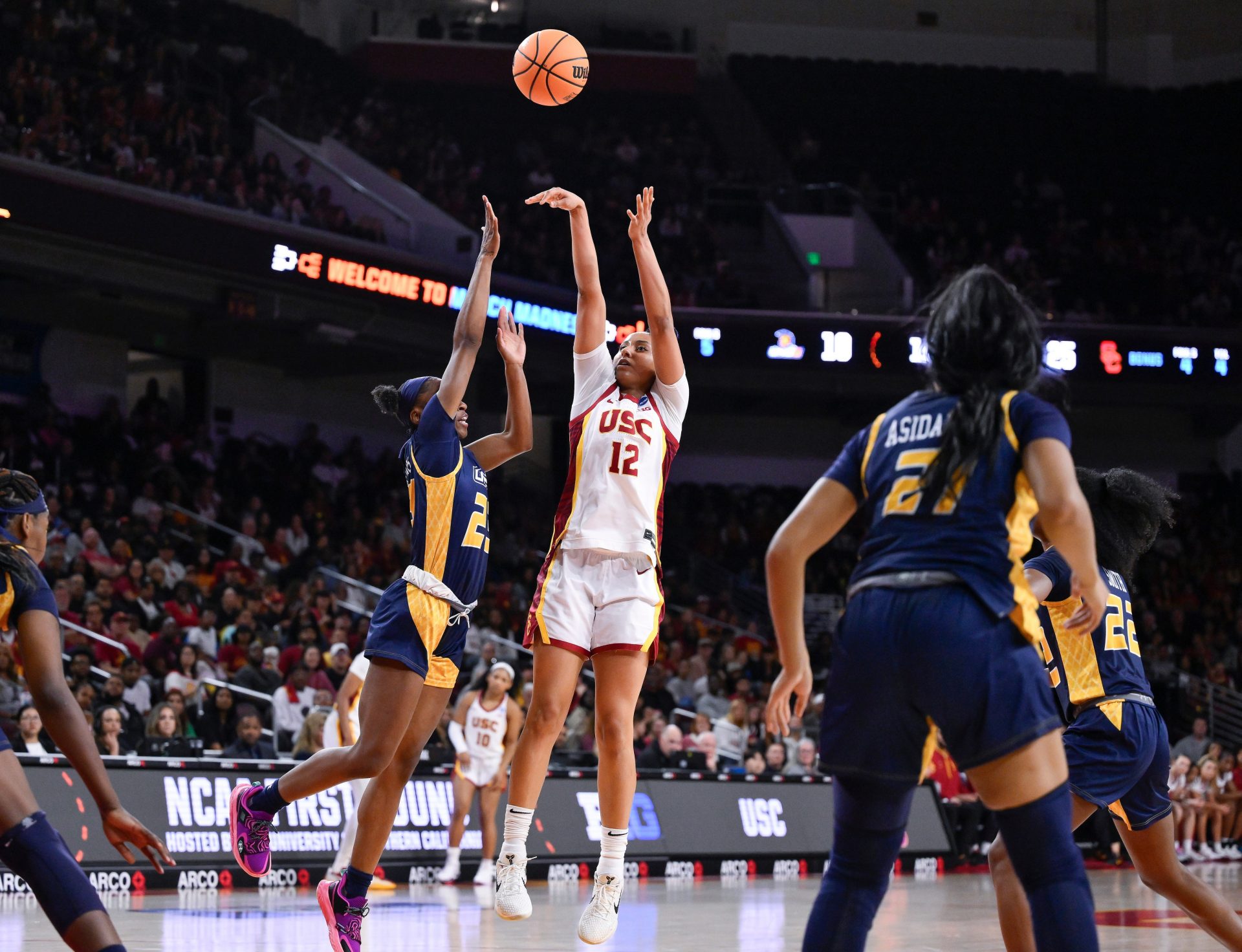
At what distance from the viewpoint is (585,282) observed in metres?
6.59

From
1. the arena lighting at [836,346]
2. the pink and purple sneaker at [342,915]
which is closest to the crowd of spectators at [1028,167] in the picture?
the arena lighting at [836,346]

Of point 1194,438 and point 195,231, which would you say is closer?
point 195,231

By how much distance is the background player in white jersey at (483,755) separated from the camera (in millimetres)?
12523

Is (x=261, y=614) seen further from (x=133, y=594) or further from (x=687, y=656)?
(x=687, y=656)

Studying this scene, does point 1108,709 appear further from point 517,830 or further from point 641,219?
point 641,219

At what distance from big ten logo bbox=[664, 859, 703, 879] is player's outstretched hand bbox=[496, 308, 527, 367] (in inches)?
342

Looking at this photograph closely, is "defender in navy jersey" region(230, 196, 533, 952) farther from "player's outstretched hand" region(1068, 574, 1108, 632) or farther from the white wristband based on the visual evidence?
the white wristband

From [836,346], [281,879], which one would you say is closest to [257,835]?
[281,879]

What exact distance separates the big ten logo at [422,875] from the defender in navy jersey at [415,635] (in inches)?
261

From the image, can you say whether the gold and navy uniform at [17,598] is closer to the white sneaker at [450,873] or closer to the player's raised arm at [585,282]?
the player's raised arm at [585,282]

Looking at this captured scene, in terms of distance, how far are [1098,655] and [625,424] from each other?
2.16 metres

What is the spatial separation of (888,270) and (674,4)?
8.47 metres

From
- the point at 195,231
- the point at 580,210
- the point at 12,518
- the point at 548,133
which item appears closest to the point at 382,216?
the point at 195,231

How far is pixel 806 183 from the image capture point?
29.4m
